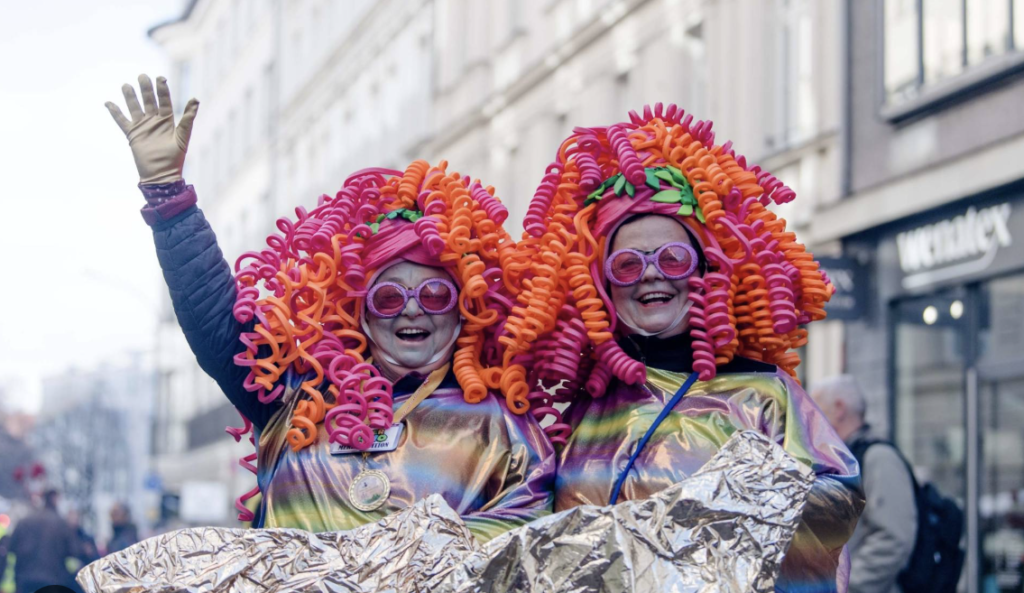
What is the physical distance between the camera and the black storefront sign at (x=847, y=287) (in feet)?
39.0

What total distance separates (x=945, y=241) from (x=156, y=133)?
8.29 meters

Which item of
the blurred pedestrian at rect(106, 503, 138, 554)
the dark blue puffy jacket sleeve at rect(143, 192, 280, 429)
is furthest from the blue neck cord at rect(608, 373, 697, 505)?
the blurred pedestrian at rect(106, 503, 138, 554)

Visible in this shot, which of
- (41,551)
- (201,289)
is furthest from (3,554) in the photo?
(201,289)

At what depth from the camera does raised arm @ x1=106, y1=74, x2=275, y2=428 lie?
13.0 feet

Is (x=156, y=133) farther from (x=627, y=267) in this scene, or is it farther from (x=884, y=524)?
(x=884, y=524)

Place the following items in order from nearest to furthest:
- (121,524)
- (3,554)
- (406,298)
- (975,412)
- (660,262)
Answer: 1. (660,262)
2. (406,298)
3. (975,412)
4. (121,524)
5. (3,554)

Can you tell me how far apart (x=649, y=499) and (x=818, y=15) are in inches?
416

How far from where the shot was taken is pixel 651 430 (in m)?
3.76

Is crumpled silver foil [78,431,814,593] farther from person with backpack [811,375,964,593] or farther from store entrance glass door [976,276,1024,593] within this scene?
store entrance glass door [976,276,1024,593]

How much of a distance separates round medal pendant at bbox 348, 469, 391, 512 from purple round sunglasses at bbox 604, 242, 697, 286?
78 centimetres

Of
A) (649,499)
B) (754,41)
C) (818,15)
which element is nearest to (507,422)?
(649,499)

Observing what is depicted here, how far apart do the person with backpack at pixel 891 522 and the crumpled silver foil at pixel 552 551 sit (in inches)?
130

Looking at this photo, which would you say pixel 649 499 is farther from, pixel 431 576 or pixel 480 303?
pixel 480 303

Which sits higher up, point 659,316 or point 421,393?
point 659,316
